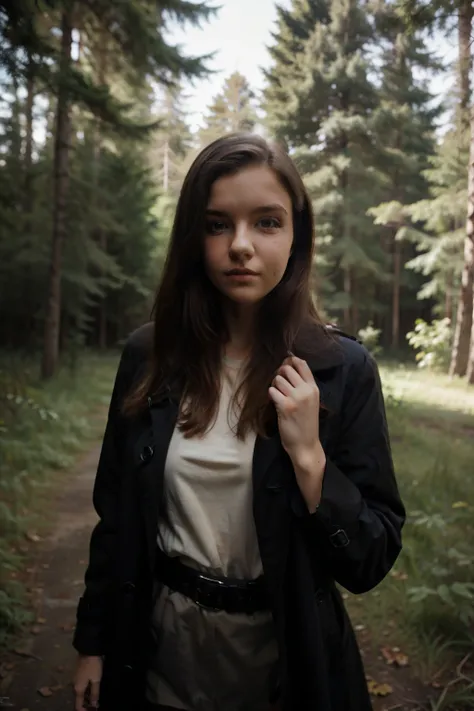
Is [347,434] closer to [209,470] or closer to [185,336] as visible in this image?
[209,470]

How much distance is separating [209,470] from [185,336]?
46cm

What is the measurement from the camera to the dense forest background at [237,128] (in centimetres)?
970

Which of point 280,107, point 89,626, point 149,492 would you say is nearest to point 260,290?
point 149,492

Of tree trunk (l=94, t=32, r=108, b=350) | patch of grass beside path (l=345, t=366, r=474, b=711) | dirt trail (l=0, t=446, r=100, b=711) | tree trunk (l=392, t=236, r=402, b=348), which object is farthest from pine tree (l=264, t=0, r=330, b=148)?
dirt trail (l=0, t=446, r=100, b=711)

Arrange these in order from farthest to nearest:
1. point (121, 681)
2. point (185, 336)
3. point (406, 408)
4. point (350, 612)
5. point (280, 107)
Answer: point (280, 107) < point (406, 408) < point (350, 612) < point (185, 336) < point (121, 681)

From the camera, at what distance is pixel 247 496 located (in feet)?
4.64

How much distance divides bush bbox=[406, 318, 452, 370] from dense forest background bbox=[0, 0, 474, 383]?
1.9 inches

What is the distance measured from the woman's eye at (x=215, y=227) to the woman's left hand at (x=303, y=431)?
47cm

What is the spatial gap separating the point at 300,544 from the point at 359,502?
20cm

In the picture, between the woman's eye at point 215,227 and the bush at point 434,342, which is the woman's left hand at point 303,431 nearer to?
the woman's eye at point 215,227

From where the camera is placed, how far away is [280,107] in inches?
640

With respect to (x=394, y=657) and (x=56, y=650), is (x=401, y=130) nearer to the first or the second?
(x=394, y=657)

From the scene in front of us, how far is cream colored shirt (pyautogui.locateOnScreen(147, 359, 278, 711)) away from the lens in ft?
4.67

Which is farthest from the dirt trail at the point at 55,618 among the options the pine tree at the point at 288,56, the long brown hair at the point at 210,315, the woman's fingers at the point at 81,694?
the pine tree at the point at 288,56
